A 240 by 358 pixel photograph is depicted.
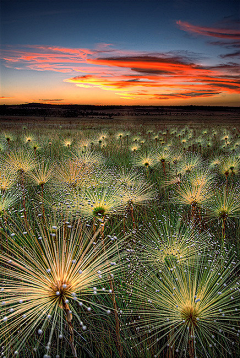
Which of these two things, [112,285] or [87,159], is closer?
[112,285]

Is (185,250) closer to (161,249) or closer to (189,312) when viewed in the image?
(161,249)

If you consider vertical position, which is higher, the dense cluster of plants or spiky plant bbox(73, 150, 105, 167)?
spiky plant bbox(73, 150, 105, 167)

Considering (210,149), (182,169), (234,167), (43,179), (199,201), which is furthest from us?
(210,149)

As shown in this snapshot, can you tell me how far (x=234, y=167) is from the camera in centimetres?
535

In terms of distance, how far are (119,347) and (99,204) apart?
1534 mm

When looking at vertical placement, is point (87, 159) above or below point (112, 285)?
above

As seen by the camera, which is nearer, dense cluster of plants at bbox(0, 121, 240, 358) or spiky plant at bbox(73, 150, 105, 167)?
→ dense cluster of plants at bbox(0, 121, 240, 358)

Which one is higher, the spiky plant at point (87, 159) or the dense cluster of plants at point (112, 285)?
the spiky plant at point (87, 159)

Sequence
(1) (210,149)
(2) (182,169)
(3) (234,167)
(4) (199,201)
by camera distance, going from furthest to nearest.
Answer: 1. (1) (210,149)
2. (2) (182,169)
3. (3) (234,167)
4. (4) (199,201)

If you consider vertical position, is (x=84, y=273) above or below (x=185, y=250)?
above

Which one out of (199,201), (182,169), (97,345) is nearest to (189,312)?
(97,345)

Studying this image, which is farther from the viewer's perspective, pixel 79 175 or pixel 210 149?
pixel 210 149

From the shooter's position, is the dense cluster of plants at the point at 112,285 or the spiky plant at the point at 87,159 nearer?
the dense cluster of plants at the point at 112,285

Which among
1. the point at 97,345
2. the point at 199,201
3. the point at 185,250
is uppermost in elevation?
the point at 199,201
